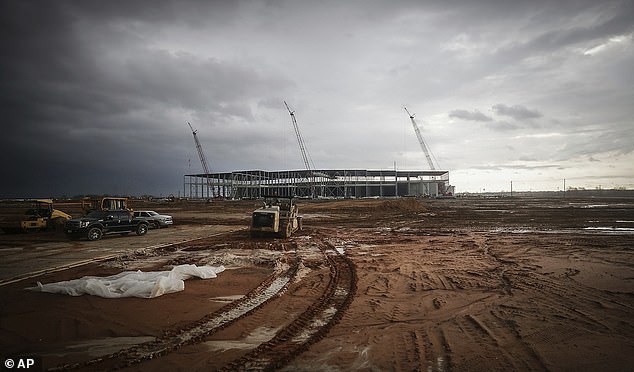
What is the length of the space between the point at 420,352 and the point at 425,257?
889 centimetres

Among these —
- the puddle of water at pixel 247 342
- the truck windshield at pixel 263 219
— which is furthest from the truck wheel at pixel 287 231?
the puddle of water at pixel 247 342

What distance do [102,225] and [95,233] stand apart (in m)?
0.61

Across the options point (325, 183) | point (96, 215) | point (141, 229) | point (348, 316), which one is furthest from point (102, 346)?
Answer: point (325, 183)

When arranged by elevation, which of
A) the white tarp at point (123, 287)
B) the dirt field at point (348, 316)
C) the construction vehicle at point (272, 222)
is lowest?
the dirt field at point (348, 316)

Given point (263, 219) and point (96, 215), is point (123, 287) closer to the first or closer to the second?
point (263, 219)

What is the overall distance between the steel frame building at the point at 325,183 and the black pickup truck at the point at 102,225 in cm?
7319

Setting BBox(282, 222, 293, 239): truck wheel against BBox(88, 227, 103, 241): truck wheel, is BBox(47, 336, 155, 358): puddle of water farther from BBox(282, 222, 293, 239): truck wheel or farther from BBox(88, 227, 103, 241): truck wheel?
BBox(88, 227, 103, 241): truck wheel

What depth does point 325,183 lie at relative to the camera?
102 m

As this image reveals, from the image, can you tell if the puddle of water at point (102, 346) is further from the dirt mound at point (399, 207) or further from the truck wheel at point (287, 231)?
the dirt mound at point (399, 207)

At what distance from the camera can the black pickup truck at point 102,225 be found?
19141 mm

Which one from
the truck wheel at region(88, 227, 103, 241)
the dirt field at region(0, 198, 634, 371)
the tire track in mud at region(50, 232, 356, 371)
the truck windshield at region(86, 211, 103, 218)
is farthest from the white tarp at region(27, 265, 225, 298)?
the truck windshield at region(86, 211, 103, 218)

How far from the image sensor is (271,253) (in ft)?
50.2

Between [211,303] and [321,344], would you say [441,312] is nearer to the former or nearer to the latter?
[321,344]

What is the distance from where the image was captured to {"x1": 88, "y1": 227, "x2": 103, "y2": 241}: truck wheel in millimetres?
19531
